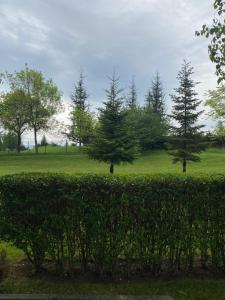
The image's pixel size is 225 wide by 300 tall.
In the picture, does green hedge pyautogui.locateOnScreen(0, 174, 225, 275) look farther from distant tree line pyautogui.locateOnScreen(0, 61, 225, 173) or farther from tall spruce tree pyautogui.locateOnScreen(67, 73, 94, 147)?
tall spruce tree pyautogui.locateOnScreen(67, 73, 94, 147)

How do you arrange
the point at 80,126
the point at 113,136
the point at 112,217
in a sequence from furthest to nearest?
the point at 80,126 < the point at 113,136 < the point at 112,217

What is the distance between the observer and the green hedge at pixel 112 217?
4.55m

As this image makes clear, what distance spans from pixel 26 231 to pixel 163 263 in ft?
5.98

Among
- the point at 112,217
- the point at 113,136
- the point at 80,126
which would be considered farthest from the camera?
the point at 80,126

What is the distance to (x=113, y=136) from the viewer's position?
30.2m

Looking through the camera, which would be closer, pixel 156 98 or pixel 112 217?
pixel 112 217

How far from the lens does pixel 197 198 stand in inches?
182

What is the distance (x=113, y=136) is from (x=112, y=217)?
1010 inches

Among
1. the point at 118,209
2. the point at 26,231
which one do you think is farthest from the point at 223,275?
the point at 26,231

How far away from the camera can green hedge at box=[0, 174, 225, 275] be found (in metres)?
4.55

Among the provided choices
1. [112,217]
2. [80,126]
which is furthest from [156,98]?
[112,217]

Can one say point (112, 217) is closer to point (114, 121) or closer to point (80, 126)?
point (114, 121)

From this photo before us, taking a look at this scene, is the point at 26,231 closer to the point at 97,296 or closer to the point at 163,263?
the point at 97,296

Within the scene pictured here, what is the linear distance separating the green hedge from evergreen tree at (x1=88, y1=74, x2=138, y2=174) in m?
24.8
